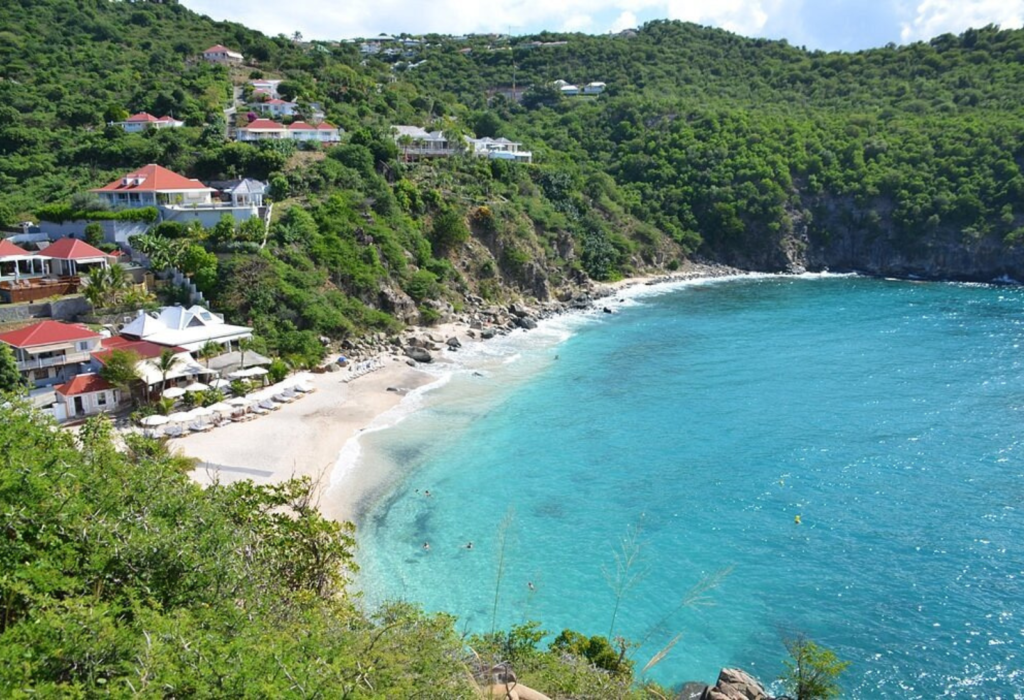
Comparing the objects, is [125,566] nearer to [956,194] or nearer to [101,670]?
[101,670]

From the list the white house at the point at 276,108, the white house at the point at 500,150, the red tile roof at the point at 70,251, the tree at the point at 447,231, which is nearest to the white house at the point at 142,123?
the white house at the point at 276,108

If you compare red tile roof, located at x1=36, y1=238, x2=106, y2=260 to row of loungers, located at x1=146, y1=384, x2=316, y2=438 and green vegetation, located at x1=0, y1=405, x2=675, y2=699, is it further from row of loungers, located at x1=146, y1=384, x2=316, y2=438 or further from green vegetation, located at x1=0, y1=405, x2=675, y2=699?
green vegetation, located at x1=0, y1=405, x2=675, y2=699

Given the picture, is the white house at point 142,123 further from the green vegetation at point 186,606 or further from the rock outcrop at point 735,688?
the rock outcrop at point 735,688

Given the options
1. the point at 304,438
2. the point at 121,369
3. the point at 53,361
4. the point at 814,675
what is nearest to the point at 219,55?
the point at 53,361

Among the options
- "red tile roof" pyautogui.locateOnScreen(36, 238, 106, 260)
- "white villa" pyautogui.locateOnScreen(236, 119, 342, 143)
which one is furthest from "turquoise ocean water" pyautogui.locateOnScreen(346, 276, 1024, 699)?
"white villa" pyautogui.locateOnScreen(236, 119, 342, 143)

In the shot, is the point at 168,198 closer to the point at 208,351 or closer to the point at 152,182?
the point at 152,182

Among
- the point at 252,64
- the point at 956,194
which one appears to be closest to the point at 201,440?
the point at 252,64
